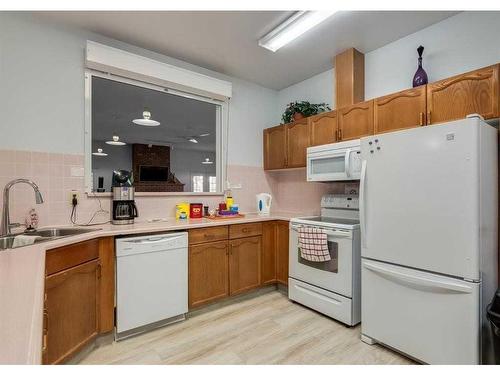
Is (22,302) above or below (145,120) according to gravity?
below

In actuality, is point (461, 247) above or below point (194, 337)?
above

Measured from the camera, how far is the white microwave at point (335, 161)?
243cm

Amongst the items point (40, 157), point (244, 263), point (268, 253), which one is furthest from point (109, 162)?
point (268, 253)

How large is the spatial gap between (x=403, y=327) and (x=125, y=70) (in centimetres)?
309

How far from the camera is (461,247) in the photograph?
158 centimetres

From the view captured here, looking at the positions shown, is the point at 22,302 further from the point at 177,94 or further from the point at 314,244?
the point at 177,94

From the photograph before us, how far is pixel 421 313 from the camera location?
175 centimetres

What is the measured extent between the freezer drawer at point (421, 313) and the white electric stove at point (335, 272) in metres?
0.19

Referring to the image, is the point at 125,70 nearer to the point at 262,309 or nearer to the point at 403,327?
the point at 262,309

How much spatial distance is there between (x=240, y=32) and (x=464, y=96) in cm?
188

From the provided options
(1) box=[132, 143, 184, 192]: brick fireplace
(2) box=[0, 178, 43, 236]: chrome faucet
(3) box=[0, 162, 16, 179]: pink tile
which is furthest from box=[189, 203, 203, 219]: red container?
(3) box=[0, 162, 16, 179]: pink tile

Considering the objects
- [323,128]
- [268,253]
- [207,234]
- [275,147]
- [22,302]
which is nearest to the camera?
[22,302]

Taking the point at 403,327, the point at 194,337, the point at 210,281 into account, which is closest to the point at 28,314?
the point at 194,337
